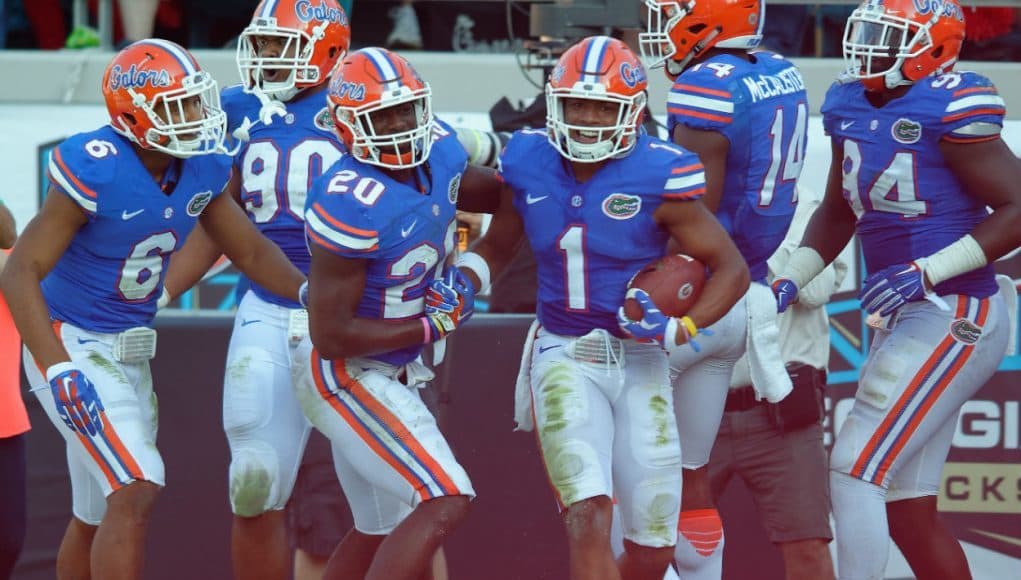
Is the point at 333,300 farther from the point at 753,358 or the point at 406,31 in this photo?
the point at 406,31

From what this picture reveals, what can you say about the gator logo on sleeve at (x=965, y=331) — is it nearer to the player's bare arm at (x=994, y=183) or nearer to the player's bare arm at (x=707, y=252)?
the player's bare arm at (x=994, y=183)

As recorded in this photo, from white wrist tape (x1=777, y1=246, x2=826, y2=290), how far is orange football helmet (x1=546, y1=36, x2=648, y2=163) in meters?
0.87

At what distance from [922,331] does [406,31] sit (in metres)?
3.64

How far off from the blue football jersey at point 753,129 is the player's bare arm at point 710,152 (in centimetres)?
2

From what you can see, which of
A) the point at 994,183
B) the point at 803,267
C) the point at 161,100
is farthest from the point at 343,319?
the point at 994,183

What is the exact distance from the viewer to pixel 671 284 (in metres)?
4.11

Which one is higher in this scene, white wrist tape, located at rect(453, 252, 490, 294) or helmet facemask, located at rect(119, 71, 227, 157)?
helmet facemask, located at rect(119, 71, 227, 157)

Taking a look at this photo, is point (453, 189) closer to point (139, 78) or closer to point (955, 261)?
point (139, 78)

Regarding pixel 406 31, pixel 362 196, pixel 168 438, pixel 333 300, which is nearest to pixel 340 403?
pixel 333 300

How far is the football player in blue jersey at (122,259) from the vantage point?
4.22 metres

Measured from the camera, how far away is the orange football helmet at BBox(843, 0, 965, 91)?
4559 mm

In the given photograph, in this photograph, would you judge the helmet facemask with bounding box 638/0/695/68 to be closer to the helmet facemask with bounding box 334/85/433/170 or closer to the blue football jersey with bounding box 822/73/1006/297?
the blue football jersey with bounding box 822/73/1006/297

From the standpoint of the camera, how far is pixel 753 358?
456 centimetres

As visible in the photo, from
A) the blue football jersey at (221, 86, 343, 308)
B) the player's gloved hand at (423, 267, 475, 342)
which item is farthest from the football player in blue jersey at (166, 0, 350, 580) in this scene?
the player's gloved hand at (423, 267, 475, 342)
